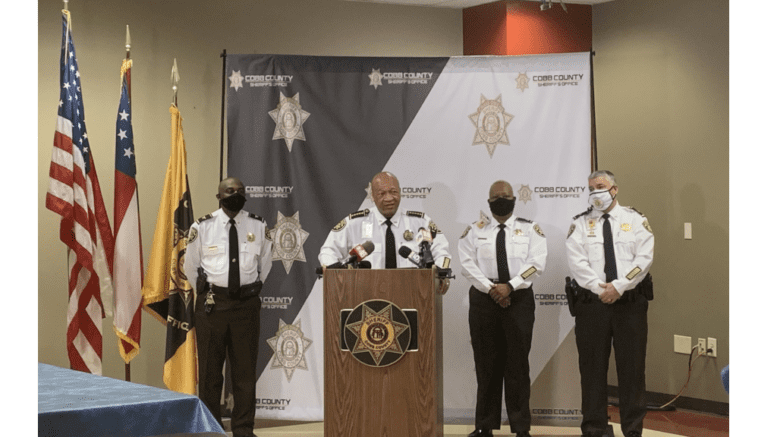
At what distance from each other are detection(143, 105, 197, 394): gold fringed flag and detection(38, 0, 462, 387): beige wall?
697 millimetres

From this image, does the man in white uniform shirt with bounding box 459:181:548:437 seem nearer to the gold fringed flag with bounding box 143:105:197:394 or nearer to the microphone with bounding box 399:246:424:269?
the microphone with bounding box 399:246:424:269

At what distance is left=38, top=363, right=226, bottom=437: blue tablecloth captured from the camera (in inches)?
69.1

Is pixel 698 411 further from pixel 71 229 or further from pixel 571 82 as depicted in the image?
pixel 71 229

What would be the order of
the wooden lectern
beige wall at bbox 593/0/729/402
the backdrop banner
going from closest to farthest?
the wooden lectern → the backdrop banner → beige wall at bbox 593/0/729/402

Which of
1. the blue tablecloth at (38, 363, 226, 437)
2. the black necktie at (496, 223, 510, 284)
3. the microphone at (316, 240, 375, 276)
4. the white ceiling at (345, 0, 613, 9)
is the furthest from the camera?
the white ceiling at (345, 0, 613, 9)

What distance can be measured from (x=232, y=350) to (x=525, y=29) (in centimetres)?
355

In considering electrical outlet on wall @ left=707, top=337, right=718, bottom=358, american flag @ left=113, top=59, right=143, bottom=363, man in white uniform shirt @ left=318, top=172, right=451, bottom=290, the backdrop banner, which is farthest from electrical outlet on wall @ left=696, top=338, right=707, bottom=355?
american flag @ left=113, top=59, right=143, bottom=363

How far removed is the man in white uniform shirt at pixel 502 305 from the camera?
521 cm

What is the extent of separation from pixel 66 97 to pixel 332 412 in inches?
107

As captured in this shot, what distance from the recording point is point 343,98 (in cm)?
574

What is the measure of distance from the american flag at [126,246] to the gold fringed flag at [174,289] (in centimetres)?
9

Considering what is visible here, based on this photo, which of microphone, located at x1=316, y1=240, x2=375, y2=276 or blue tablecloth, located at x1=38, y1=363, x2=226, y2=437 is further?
microphone, located at x1=316, y1=240, x2=375, y2=276

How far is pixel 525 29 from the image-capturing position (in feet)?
21.9

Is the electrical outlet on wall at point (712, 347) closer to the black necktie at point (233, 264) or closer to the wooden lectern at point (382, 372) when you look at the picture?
the wooden lectern at point (382, 372)
